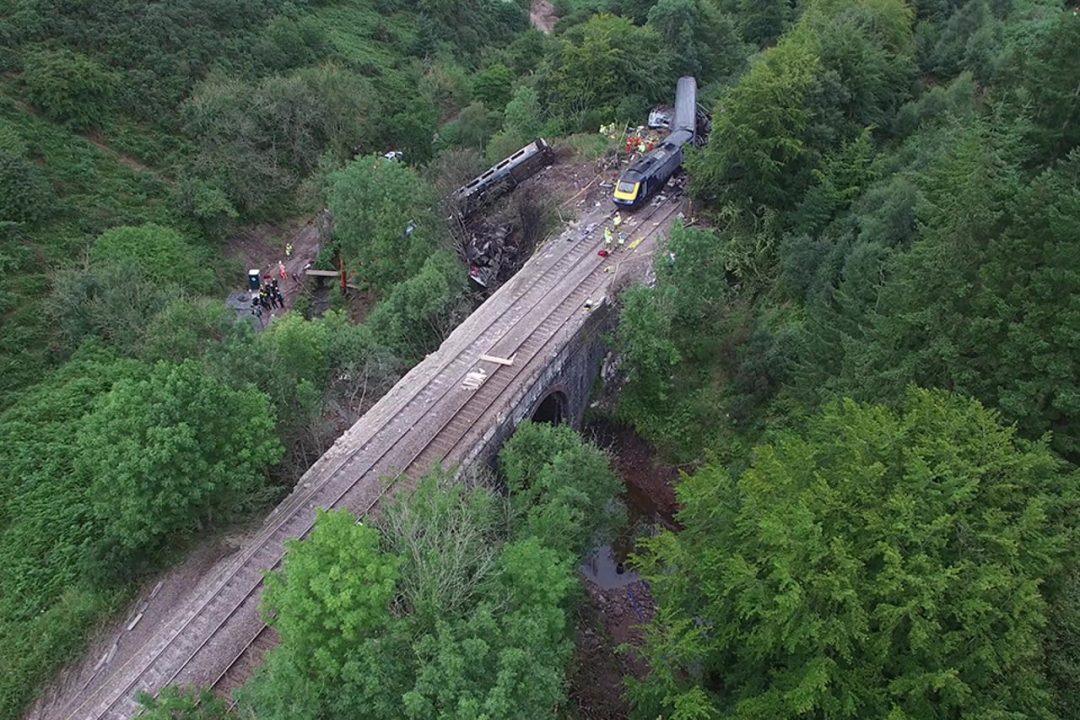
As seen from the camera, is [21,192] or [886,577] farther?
[21,192]

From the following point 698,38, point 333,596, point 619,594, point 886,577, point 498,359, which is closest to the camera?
point 886,577

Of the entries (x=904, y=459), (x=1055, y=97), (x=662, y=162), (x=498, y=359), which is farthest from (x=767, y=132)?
(x=904, y=459)

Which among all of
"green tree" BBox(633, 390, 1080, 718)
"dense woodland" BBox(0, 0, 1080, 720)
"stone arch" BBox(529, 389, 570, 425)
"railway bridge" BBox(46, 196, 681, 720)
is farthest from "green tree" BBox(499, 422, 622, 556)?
"stone arch" BBox(529, 389, 570, 425)

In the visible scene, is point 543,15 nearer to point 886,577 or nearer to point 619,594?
point 619,594

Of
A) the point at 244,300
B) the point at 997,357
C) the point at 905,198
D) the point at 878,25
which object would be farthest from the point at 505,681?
the point at 878,25

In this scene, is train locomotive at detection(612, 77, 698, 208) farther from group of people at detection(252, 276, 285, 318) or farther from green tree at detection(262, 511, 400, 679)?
green tree at detection(262, 511, 400, 679)

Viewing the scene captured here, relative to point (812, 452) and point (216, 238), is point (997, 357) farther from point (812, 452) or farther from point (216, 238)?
point (216, 238)
